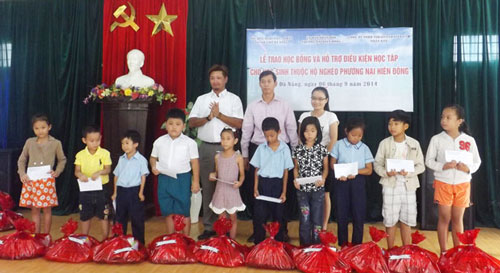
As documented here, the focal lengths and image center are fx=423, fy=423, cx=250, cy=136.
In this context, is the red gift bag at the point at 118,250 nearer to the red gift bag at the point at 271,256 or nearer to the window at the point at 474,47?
the red gift bag at the point at 271,256

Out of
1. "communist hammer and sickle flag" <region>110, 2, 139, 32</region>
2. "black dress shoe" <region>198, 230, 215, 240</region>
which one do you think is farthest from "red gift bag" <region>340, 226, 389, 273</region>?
"communist hammer and sickle flag" <region>110, 2, 139, 32</region>

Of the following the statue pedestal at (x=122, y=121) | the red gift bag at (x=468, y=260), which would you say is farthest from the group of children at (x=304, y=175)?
the statue pedestal at (x=122, y=121)

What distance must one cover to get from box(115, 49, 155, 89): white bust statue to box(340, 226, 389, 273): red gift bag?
262 cm

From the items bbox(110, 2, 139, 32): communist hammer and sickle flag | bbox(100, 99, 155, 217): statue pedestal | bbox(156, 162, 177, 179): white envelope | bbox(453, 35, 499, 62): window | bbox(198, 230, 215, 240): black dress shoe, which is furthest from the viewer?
bbox(110, 2, 139, 32): communist hammer and sickle flag

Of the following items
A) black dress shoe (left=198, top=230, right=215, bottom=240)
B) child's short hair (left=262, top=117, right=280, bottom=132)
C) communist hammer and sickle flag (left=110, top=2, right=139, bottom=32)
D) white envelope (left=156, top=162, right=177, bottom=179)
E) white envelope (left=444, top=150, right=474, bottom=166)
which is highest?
communist hammer and sickle flag (left=110, top=2, right=139, bottom=32)

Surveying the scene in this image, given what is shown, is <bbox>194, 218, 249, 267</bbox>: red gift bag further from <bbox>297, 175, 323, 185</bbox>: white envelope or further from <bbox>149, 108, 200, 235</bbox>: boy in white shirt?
<bbox>297, 175, 323, 185</bbox>: white envelope

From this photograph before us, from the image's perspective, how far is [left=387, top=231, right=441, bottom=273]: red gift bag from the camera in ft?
9.09

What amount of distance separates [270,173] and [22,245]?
1890 millimetres

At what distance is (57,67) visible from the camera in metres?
4.96

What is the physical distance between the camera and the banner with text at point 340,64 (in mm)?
4355

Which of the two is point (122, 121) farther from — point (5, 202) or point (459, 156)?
point (459, 156)

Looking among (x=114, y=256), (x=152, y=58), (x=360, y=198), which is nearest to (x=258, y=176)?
(x=360, y=198)

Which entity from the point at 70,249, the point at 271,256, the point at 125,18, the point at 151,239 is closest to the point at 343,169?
the point at 271,256

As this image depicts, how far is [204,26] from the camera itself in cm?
475
